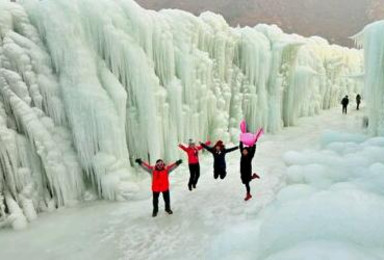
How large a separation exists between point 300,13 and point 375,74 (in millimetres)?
47838

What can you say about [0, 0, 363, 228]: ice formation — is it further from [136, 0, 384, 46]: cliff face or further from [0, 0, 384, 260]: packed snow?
[136, 0, 384, 46]: cliff face

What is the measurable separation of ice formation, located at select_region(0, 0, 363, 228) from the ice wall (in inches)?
181

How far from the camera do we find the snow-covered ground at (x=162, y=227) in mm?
6297

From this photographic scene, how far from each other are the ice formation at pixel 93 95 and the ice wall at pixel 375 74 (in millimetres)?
4589

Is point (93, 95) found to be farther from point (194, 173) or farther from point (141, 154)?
point (194, 173)

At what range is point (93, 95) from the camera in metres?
9.20

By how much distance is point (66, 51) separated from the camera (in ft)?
30.0

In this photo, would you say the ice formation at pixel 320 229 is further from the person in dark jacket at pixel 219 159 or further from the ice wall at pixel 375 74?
the ice wall at pixel 375 74

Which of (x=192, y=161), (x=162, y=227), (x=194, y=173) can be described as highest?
(x=192, y=161)

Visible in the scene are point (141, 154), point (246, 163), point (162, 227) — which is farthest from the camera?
point (141, 154)

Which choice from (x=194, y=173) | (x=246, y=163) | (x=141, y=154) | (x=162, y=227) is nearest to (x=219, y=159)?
(x=194, y=173)

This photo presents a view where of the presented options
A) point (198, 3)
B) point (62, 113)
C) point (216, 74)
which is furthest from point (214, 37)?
point (198, 3)

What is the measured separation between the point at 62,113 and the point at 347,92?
79.0 feet

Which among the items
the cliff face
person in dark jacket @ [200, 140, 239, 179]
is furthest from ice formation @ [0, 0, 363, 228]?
the cliff face
